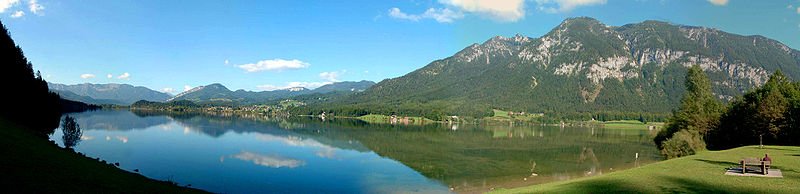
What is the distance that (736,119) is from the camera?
75.7m

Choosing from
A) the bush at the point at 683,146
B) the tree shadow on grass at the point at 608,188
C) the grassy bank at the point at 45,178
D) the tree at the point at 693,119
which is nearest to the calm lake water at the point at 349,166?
→ the bush at the point at 683,146

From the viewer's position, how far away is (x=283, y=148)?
9250 centimetres

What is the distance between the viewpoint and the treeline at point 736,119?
63000 millimetres

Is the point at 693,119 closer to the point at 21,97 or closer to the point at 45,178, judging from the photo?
the point at 45,178

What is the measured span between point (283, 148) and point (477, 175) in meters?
47.0

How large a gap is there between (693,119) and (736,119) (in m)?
6.18

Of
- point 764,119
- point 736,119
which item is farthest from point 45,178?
point 736,119

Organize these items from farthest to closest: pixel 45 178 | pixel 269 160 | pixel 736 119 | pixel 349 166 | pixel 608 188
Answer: pixel 736 119, pixel 269 160, pixel 349 166, pixel 608 188, pixel 45 178

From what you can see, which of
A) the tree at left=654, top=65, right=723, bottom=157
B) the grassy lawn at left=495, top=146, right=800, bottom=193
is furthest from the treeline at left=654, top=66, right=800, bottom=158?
the grassy lawn at left=495, top=146, right=800, bottom=193

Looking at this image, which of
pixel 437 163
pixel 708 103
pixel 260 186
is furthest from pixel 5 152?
pixel 708 103

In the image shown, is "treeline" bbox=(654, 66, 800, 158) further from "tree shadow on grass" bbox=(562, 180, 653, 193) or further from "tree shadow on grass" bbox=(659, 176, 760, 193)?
"tree shadow on grass" bbox=(562, 180, 653, 193)

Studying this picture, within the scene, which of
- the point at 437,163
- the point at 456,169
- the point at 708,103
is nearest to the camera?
the point at 456,169

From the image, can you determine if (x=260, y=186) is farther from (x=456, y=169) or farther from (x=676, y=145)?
(x=676, y=145)

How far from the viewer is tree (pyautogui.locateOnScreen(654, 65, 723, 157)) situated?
65.1 m
